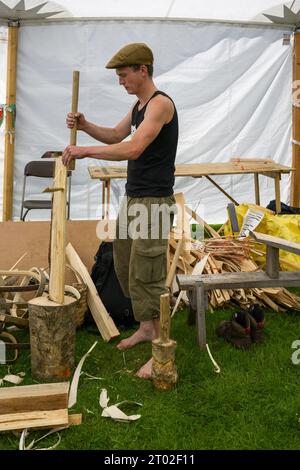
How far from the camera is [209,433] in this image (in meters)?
2.72

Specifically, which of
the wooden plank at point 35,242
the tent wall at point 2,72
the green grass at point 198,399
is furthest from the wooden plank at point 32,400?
the tent wall at point 2,72

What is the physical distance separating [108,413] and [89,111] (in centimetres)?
519

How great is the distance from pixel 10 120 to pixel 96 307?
3.91 metres

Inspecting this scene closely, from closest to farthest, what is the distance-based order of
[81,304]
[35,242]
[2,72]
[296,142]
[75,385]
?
[75,385] → [81,304] → [35,242] → [2,72] → [296,142]

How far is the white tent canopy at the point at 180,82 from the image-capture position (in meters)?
7.01

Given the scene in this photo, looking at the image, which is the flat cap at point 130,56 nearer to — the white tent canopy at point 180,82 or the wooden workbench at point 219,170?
the wooden workbench at point 219,170

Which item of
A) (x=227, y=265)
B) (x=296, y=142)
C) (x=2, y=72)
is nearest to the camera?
(x=227, y=265)

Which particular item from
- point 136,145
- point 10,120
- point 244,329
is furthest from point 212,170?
point 136,145

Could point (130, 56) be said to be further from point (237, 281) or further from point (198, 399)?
point (198, 399)

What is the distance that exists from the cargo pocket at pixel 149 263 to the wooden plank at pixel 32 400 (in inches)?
35.5

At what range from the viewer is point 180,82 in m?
7.36

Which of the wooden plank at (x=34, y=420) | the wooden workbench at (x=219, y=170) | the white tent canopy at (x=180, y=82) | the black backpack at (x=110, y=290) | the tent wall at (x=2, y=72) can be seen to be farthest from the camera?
the white tent canopy at (x=180, y=82)

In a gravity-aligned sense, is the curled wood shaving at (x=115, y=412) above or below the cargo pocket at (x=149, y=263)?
below

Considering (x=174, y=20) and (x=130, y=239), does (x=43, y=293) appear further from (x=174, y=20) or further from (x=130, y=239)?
(x=174, y=20)
